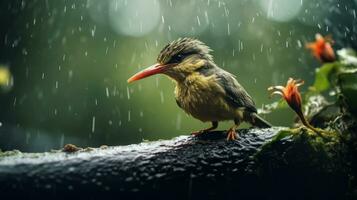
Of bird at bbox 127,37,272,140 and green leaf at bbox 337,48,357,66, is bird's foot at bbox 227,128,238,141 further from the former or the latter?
green leaf at bbox 337,48,357,66

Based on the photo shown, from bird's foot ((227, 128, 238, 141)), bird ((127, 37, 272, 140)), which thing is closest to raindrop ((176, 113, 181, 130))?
bird ((127, 37, 272, 140))

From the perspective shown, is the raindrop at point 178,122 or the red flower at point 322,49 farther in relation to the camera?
the raindrop at point 178,122

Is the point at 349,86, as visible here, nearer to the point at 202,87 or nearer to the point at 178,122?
the point at 202,87

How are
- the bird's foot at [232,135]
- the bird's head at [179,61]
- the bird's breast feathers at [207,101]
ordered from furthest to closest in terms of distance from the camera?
the bird's head at [179,61] < the bird's breast feathers at [207,101] < the bird's foot at [232,135]

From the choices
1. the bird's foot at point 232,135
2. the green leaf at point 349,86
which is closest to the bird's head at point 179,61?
the bird's foot at point 232,135

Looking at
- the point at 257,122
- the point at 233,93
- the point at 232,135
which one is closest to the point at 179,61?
the point at 233,93

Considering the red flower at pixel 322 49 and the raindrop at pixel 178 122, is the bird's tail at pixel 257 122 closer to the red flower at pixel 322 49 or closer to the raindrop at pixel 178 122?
the red flower at pixel 322 49

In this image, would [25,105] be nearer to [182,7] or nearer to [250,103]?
[182,7]

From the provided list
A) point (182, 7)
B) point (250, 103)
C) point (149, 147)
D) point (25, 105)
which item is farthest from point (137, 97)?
point (149, 147)
